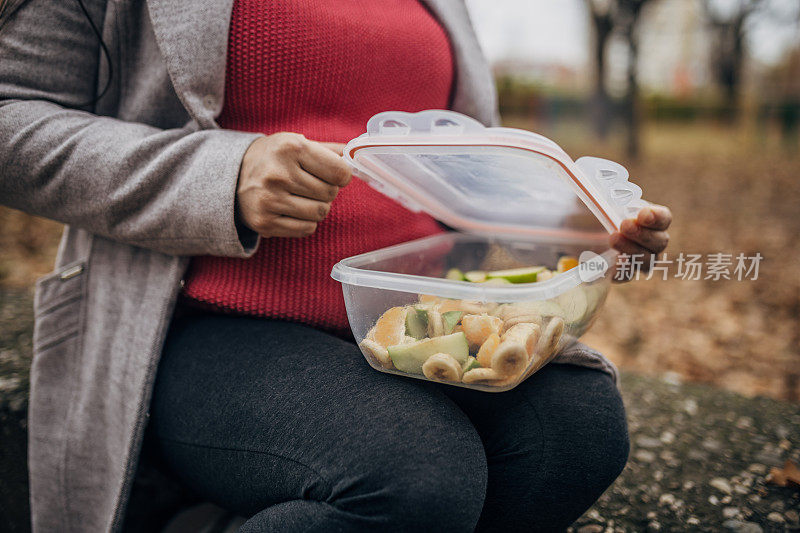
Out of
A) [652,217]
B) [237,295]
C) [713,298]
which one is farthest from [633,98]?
[237,295]

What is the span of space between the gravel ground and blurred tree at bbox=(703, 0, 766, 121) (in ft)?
46.6

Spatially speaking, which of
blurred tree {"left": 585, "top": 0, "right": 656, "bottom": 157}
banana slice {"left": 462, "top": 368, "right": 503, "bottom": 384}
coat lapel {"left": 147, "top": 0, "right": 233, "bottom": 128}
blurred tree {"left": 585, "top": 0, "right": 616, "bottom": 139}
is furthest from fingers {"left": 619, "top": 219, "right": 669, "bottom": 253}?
blurred tree {"left": 585, "top": 0, "right": 616, "bottom": 139}

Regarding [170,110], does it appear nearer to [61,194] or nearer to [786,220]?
[61,194]

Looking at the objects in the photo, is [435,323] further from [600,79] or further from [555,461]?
[600,79]

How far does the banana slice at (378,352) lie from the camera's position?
79 centimetres

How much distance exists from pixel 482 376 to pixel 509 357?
0.05m

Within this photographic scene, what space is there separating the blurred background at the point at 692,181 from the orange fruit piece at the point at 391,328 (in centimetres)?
156

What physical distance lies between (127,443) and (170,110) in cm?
57

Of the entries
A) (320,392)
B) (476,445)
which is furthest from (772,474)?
(320,392)

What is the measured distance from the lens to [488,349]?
0.72 meters

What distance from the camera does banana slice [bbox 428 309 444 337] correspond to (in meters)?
0.75

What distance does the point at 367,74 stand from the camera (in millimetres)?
1024

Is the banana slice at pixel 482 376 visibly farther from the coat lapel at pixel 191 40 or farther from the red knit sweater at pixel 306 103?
the coat lapel at pixel 191 40

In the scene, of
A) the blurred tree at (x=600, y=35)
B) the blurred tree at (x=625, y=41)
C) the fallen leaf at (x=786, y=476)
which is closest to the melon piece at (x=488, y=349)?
the fallen leaf at (x=786, y=476)
